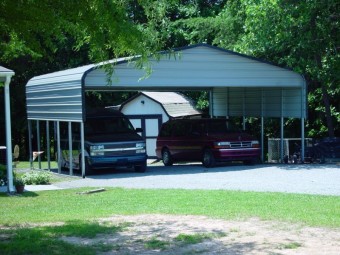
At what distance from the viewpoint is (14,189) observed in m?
16.3

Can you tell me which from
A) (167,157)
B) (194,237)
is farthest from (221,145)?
(194,237)

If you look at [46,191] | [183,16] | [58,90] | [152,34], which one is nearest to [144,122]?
[183,16]

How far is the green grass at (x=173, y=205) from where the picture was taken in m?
11.1

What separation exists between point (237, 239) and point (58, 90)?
14228mm

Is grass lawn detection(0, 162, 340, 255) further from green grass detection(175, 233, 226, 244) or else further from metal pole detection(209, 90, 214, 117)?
metal pole detection(209, 90, 214, 117)

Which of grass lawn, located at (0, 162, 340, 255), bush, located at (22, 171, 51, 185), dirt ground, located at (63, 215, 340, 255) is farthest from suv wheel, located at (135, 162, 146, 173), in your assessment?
dirt ground, located at (63, 215, 340, 255)

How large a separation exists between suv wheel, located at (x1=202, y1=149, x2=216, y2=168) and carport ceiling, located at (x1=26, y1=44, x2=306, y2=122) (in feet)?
7.88

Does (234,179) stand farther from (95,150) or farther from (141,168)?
(95,150)

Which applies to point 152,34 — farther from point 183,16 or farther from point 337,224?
point 183,16

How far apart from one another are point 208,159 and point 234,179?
457 centimetres

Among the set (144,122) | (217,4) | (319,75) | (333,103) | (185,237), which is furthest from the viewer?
(217,4)

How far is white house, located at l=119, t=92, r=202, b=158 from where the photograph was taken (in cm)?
3095

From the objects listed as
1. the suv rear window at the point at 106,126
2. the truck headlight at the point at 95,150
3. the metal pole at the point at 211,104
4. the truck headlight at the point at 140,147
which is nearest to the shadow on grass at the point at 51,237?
the truck headlight at the point at 95,150

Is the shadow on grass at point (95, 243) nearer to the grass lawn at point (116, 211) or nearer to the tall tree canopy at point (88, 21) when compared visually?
the grass lawn at point (116, 211)
